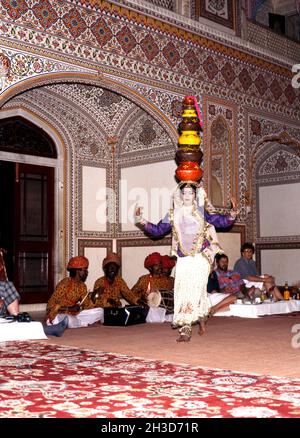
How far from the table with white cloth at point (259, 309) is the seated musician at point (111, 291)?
1.49 m

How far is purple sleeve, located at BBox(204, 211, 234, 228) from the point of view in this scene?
251 inches

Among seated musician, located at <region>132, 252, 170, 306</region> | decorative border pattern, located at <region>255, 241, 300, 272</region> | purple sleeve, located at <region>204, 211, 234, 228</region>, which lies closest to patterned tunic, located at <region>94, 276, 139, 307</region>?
seated musician, located at <region>132, 252, 170, 306</region>

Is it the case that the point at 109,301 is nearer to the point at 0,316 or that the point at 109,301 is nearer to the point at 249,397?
the point at 0,316

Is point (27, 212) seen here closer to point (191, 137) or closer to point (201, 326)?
point (191, 137)

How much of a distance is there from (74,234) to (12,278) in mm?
1286

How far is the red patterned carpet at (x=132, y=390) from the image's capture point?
3.06 metres

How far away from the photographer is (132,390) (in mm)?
3629

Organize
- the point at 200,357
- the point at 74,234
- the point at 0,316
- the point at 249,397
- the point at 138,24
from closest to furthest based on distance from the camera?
the point at 249,397, the point at 200,357, the point at 0,316, the point at 138,24, the point at 74,234

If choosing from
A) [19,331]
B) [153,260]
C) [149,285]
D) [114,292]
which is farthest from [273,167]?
[19,331]

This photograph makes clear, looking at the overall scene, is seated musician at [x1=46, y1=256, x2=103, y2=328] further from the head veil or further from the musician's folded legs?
the head veil

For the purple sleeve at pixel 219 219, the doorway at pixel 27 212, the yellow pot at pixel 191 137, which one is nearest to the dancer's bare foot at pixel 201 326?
the purple sleeve at pixel 219 219

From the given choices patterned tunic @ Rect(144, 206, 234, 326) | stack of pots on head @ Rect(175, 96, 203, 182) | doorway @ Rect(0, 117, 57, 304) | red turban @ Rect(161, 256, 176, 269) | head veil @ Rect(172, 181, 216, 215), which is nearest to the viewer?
patterned tunic @ Rect(144, 206, 234, 326)

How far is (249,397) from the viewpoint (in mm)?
3398

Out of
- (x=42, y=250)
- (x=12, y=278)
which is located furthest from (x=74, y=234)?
(x=12, y=278)
